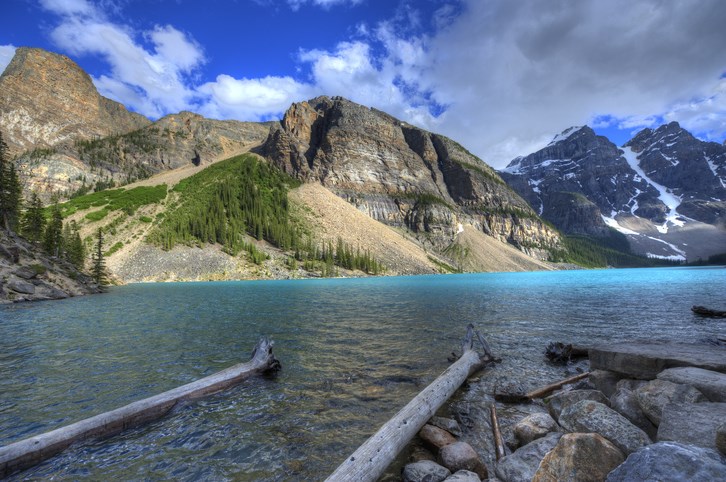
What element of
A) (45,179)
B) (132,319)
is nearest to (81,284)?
(132,319)

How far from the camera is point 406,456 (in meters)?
8.95

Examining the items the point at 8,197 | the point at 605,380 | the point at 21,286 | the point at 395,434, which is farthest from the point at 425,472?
the point at 8,197

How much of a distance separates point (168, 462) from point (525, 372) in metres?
14.6

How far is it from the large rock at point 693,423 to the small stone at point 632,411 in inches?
66.5

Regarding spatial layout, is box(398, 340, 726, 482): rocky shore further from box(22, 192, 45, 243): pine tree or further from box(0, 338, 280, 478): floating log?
box(22, 192, 45, 243): pine tree

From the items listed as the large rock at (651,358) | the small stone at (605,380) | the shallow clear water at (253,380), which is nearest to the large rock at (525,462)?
the shallow clear water at (253,380)

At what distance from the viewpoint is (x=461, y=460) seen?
7.99 m

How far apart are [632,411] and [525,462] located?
3308mm

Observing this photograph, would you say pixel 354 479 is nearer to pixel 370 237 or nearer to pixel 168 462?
pixel 168 462

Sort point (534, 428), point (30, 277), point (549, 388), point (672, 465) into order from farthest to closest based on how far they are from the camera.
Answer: point (30, 277) → point (549, 388) → point (534, 428) → point (672, 465)

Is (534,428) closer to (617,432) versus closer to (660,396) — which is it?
(617,432)

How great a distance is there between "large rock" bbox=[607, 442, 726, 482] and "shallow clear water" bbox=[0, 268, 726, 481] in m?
6.28

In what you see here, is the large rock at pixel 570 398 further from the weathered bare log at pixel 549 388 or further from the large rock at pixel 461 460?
the large rock at pixel 461 460

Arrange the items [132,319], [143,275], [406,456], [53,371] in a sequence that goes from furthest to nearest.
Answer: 1. [143,275]
2. [132,319]
3. [53,371]
4. [406,456]
